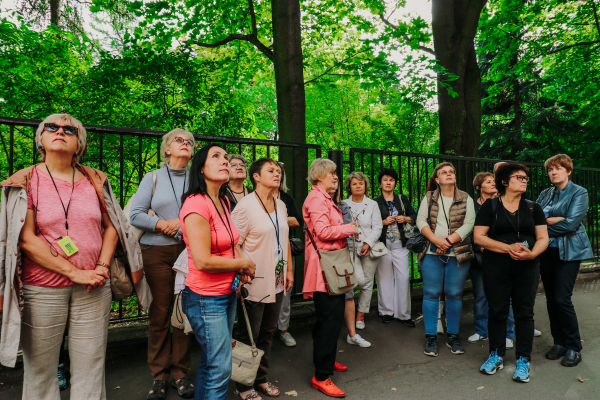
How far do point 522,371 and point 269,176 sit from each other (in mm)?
3083

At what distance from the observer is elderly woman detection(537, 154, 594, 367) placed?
3963mm

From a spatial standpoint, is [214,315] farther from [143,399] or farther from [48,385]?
[143,399]

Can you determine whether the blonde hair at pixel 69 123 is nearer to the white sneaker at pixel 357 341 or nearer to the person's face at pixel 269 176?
the person's face at pixel 269 176

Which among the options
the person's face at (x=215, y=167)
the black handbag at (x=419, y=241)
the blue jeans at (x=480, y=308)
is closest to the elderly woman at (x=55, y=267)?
the person's face at (x=215, y=167)

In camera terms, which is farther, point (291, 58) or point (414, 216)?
point (291, 58)

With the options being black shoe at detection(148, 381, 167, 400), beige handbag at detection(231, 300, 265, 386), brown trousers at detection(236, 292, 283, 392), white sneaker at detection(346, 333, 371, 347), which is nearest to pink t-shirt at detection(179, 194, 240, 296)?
beige handbag at detection(231, 300, 265, 386)

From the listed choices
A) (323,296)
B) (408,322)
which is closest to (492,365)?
(408,322)

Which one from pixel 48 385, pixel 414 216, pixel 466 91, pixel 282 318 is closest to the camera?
pixel 48 385

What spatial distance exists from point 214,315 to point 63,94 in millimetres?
6813

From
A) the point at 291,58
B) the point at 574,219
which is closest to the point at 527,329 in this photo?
the point at 574,219

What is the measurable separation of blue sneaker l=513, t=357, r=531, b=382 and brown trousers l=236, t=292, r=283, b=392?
2409mm

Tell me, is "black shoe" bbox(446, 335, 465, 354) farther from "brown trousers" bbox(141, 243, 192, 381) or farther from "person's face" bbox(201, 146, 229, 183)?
"person's face" bbox(201, 146, 229, 183)

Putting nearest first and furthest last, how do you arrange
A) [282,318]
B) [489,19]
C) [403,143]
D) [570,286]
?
1. [570,286]
2. [282,318]
3. [489,19]
4. [403,143]

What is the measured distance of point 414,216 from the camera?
513cm
